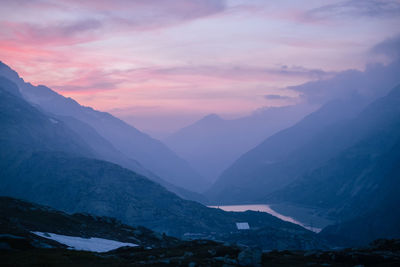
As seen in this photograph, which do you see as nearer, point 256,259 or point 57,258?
point 57,258

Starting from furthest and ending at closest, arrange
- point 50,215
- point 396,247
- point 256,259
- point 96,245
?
point 50,215 < point 96,245 < point 396,247 < point 256,259

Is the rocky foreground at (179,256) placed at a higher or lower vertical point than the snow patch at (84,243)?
higher

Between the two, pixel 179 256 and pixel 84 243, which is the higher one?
pixel 179 256

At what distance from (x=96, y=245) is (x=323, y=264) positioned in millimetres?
44932

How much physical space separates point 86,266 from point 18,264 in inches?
290

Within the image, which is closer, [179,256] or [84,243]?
[179,256]

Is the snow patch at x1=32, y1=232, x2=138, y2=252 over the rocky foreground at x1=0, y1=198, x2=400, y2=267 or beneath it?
beneath

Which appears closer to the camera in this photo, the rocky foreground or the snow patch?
the rocky foreground

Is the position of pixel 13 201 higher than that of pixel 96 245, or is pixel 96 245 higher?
pixel 13 201

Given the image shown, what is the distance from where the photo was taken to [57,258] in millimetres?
47594

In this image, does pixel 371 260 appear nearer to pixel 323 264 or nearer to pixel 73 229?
pixel 323 264

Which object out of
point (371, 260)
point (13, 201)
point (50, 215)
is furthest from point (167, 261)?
point (13, 201)

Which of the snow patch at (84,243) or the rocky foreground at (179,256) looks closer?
the rocky foreground at (179,256)

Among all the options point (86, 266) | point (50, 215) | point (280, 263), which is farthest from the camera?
point (50, 215)
